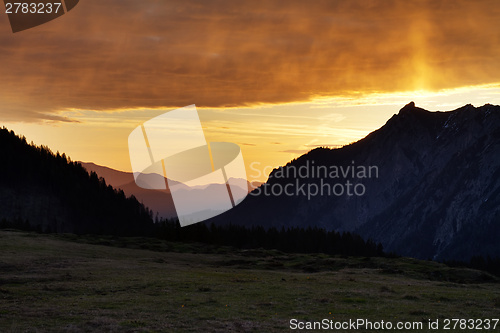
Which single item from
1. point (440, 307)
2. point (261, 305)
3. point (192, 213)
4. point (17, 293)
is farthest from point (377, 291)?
point (192, 213)

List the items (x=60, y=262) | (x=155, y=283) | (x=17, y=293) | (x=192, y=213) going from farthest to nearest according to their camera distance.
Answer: (x=192, y=213)
(x=60, y=262)
(x=155, y=283)
(x=17, y=293)

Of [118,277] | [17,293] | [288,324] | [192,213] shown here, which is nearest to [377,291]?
[288,324]

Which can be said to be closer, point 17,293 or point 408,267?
point 17,293

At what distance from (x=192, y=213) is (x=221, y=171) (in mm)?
9459

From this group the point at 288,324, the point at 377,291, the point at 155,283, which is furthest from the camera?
the point at 155,283

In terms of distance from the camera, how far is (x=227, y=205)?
7800 cm

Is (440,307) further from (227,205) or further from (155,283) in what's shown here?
(227,205)

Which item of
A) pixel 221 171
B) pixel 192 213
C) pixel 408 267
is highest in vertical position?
pixel 221 171

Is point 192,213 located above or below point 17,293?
above

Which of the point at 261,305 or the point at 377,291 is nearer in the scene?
the point at 261,305

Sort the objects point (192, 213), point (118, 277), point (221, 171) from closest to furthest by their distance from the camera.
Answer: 1. point (118, 277)
2. point (221, 171)
3. point (192, 213)

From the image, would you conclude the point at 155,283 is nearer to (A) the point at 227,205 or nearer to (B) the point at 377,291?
(B) the point at 377,291

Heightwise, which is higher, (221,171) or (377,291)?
(221,171)

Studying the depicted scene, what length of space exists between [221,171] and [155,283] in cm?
2450
